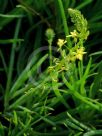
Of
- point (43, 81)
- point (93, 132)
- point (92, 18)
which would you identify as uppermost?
point (92, 18)

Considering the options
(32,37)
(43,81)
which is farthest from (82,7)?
(43,81)

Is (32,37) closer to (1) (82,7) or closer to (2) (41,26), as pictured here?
(2) (41,26)

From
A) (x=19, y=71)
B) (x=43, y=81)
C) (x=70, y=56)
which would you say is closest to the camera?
(x=70, y=56)

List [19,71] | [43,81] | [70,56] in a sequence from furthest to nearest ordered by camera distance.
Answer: [19,71] < [43,81] < [70,56]

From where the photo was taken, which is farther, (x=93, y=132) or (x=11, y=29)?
(x=11, y=29)

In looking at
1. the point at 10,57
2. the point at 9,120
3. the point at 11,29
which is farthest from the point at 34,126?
the point at 11,29

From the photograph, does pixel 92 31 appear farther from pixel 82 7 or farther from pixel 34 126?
pixel 34 126

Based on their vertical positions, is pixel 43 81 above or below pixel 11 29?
below
